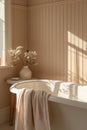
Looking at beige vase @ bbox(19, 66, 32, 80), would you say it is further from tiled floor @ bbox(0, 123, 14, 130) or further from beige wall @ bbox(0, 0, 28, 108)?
→ tiled floor @ bbox(0, 123, 14, 130)

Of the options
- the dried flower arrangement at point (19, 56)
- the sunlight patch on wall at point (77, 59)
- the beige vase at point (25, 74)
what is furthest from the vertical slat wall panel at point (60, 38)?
the beige vase at point (25, 74)

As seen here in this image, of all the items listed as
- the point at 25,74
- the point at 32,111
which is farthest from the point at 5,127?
the point at 32,111

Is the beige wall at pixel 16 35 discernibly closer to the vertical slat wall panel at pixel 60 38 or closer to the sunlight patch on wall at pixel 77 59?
the vertical slat wall panel at pixel 60 38

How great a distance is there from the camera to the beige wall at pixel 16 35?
465 centimetres

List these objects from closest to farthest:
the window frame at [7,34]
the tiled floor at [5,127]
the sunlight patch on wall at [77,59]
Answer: the tiled floor at [5,127] < the sunlight patch on wall at [77,59] < the window frame at [7,34]

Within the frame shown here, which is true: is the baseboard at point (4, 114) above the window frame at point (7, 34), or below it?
below

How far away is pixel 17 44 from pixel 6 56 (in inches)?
15.7

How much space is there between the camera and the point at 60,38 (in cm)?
466

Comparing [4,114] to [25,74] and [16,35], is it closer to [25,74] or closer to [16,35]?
[25,74]

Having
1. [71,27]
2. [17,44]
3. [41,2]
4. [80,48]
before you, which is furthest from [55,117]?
[41,2]

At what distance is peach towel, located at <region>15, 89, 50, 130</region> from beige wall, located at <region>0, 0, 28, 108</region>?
4.29ft

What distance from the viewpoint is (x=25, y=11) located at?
16.7 feet

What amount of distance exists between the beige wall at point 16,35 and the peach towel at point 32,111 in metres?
1.31

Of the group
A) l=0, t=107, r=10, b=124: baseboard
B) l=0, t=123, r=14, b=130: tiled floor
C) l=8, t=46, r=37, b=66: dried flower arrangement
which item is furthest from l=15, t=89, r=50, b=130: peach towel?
l=8, t=46, r=37, b=66: dried flower arrangement
